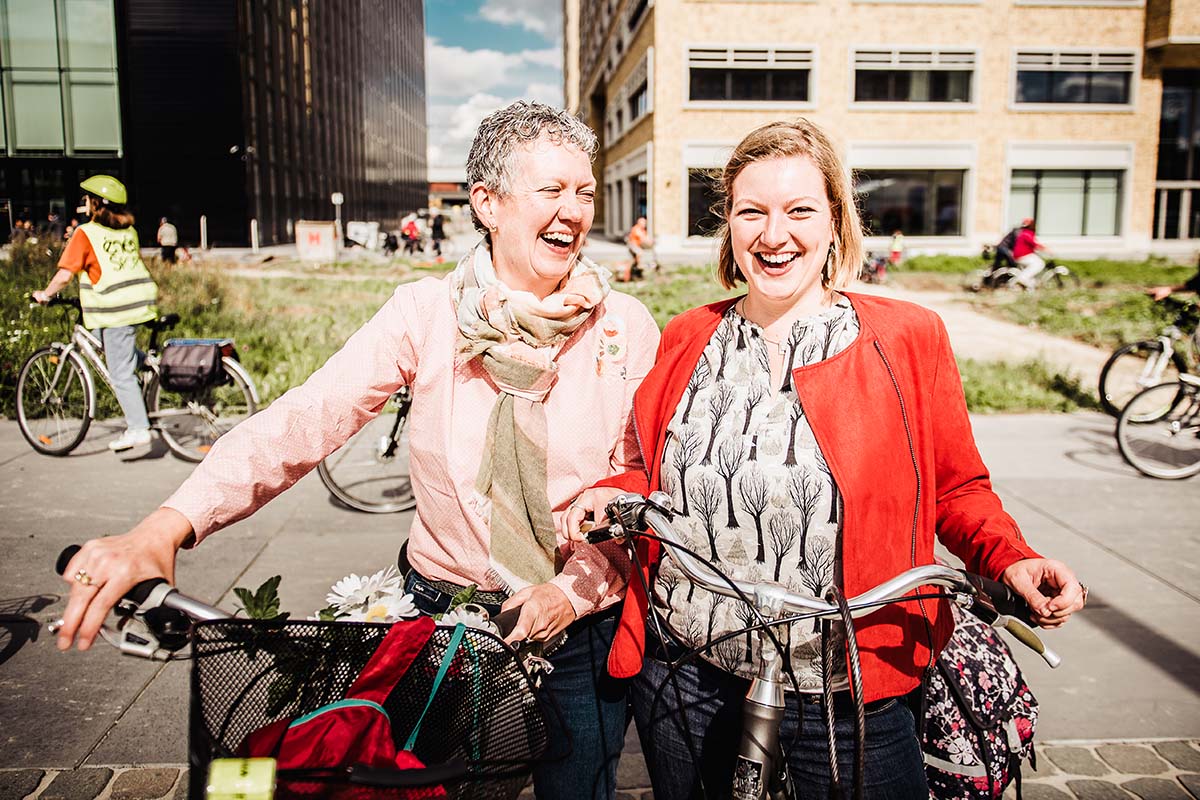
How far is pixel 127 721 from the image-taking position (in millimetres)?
3377

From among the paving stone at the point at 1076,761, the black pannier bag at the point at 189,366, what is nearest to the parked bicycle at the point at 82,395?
the black pannier bag at the point at 189,366

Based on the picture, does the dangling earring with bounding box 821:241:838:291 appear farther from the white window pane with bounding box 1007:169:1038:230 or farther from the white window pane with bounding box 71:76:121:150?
the white window pane with bounding box 71:76:121:150

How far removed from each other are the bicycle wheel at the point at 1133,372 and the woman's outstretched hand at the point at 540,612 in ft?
22.0

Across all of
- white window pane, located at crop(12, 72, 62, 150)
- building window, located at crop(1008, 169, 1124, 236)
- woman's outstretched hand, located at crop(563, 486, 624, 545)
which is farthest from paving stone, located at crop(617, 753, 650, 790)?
white window pane, located at crop(12, 72, 62, 150)

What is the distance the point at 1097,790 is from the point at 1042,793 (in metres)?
0.19

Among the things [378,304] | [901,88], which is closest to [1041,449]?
[378,304]

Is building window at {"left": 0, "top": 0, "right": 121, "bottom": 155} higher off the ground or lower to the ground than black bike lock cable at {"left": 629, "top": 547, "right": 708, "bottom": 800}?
higher

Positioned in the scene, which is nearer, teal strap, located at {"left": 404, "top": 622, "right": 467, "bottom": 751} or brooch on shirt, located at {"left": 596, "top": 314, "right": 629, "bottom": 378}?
teal strap, located at {"left": 404, "top": 622, "right": 467, "bottom": 751}

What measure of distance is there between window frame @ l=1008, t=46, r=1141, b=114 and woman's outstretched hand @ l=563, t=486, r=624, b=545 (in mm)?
37102

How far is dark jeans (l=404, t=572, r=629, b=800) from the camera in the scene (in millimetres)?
2055

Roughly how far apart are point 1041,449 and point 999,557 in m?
6.50

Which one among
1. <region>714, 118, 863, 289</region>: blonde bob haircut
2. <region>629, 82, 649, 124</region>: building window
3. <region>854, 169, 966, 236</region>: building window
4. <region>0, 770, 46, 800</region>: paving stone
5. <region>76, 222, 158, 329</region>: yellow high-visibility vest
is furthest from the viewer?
<region>629, 82, 649, 124</region>: building window

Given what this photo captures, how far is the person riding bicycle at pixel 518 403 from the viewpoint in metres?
1.96

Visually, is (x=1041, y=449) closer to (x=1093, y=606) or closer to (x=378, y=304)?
(x=1093, y=606)
